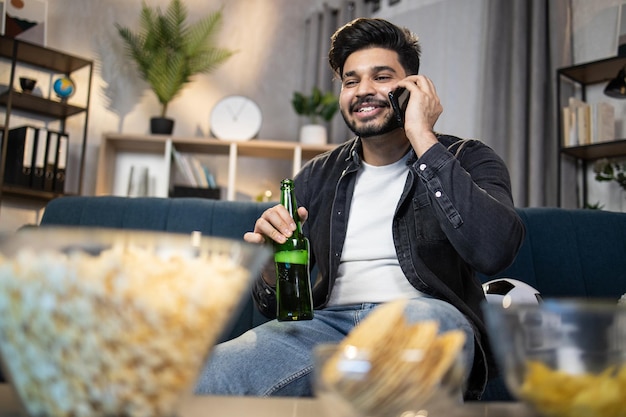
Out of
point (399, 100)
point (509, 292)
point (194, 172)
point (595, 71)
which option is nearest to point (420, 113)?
point (399, 100)

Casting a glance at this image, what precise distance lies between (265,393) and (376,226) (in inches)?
21.6

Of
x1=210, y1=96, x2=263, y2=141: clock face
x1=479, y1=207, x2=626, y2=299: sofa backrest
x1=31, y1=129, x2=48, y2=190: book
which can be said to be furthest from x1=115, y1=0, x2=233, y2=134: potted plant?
x1=479, y1=207, x2=626, y2=299: sofa backrest

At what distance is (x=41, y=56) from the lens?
3.35 metres

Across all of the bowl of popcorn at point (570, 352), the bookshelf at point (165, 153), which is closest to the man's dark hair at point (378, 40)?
the bowl of popcorn at point (570, 352)

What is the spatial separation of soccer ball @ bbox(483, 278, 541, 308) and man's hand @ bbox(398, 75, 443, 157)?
493mm

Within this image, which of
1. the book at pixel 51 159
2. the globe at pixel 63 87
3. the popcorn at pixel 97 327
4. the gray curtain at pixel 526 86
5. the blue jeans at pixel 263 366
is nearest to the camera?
the popcorn at pixel 97 327

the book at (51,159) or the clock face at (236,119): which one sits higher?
the clock face at (236,119)

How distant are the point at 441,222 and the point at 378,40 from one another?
2.26ft

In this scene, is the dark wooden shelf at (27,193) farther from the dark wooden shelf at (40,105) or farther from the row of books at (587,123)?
the row of books at (587,123)

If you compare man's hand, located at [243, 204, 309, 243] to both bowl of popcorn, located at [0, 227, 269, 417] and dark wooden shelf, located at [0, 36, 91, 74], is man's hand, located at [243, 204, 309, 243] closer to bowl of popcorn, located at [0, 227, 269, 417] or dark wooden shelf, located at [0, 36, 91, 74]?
bowl of popcorn, located at [0, 227, 269, 417]

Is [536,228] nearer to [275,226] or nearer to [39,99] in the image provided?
[275,226]

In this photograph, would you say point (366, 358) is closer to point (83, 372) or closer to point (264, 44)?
point (83, 372)

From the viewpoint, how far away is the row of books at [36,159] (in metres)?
3.13

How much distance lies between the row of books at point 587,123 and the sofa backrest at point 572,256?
105 centimetres
